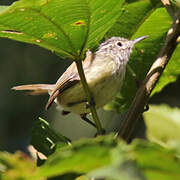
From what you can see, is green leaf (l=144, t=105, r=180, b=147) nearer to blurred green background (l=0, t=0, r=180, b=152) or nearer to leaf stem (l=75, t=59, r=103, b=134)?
leaf stem (l=75, t=59, r=103, b=134)

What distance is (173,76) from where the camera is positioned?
2143 millimetres

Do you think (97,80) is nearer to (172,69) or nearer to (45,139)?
(172,69)

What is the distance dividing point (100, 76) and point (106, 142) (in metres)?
2.06

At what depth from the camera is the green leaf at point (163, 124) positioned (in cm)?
185

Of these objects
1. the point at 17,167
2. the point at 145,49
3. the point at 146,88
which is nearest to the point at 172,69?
the point at 145,49

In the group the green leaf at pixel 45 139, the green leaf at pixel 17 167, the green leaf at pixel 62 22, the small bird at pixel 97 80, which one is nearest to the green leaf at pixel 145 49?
the small bird at pixel 97 80

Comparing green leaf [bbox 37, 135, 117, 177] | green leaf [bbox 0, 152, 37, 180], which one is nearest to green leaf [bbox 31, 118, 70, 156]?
green leaf [bbox 0, 152, 37, 180]

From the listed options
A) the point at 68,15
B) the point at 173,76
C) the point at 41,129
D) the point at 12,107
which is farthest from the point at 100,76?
the point at 12,107

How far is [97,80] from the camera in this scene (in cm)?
278

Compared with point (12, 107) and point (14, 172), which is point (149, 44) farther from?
point (12, 107)

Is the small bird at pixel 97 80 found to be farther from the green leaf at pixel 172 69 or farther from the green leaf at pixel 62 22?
the green leaf at pixel 62 22

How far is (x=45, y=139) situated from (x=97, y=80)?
3.76 ft

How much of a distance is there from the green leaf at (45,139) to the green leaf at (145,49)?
60cm

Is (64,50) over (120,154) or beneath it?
beneath
